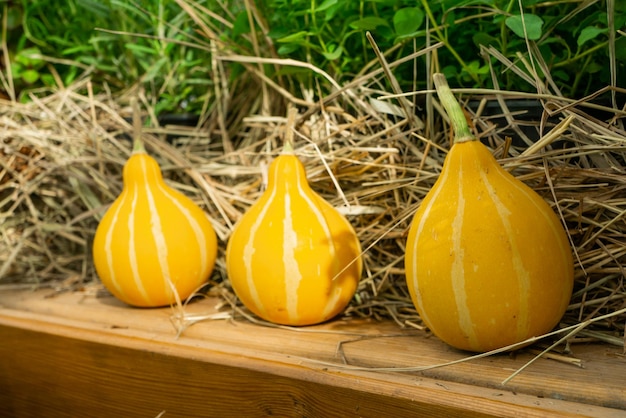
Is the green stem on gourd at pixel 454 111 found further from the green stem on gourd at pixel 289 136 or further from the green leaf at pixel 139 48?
the green leaf at pixel 139 48

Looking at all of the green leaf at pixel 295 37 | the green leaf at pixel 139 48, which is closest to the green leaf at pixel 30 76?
the green leaf at pixel 139 48

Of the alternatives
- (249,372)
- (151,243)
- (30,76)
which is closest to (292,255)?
(249,372)

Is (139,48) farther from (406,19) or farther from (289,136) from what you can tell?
(406,19)

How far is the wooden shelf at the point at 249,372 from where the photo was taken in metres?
0.63

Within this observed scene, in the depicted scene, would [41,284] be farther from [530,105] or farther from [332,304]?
[530,105]

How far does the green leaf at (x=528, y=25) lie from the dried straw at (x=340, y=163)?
0.17 ft

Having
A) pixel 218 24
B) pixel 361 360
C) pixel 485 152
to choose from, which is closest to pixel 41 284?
pixel 218 24

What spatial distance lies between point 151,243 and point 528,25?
612 mm

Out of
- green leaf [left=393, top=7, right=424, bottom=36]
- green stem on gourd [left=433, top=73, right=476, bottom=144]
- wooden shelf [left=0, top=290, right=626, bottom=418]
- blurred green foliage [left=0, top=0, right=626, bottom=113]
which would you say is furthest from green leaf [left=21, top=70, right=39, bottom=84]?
green stem on gourd [left=433, top=73, right=476, bottom=144]

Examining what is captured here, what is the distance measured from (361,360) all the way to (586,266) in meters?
0.30

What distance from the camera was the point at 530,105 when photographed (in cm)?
83

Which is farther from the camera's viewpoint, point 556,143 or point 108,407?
point 108,407

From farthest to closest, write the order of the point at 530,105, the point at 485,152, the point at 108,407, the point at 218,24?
the point at 218,24, the point at 108,407, the point at 530,105, the point at 485,152

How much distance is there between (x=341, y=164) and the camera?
39.6 inches
